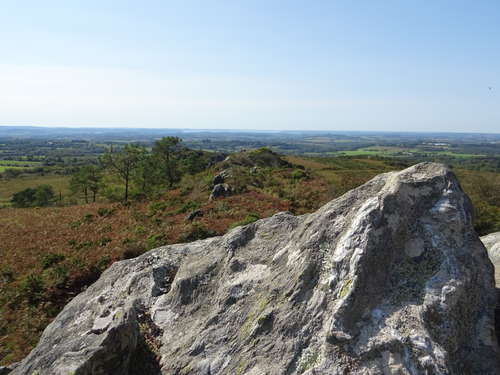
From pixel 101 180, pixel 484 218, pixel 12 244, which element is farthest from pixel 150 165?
pixel 484 218

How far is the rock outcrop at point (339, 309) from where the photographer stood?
5809 mm

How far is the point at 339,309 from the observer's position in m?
6.14

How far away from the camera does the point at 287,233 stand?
32.6 ft

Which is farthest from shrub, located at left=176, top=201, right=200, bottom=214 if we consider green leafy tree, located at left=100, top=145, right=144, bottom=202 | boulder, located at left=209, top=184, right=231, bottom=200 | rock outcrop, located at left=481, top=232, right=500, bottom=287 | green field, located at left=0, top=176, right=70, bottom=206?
green field, located at left=0, top=176, right=70, bottom=206

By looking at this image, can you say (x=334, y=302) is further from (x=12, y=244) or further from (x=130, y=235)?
(x=12, y=244)

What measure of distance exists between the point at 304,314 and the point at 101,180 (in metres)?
61.6

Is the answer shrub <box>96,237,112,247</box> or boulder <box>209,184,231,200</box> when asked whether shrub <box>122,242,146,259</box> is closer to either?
shrub <box>96,237,112,247</box>

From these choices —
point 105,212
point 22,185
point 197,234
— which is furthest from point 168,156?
point 22,185

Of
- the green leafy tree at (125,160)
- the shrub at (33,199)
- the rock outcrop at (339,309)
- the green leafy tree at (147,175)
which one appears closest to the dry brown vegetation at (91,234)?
the rock outcrop at (339,309)

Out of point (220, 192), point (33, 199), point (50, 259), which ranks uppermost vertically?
point (220, 192)

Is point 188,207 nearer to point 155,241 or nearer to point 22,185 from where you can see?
point 155,241

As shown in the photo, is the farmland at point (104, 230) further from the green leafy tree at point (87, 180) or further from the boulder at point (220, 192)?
the green leafy tree at point (87, 180)

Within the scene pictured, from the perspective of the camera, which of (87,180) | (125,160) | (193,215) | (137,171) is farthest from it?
(87,180)

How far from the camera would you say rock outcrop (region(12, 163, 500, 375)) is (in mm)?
5809
